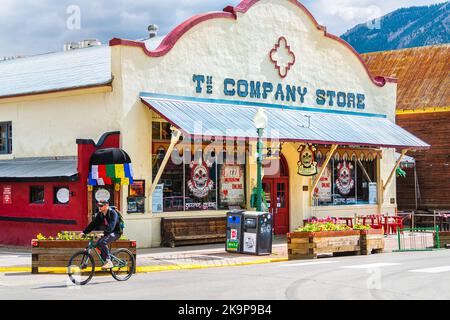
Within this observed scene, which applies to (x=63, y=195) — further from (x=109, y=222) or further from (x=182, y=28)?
(x=109, y=222)

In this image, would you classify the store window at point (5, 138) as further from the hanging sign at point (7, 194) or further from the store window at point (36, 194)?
the store window at point (36, 194)

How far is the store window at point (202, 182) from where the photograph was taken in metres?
25.1

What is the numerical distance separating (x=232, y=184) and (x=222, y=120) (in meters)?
2.92

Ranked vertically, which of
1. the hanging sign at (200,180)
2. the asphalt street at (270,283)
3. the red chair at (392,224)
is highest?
the hanging sign at (200,180)

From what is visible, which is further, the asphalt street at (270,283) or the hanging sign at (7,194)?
the hanging sign at (7,194)

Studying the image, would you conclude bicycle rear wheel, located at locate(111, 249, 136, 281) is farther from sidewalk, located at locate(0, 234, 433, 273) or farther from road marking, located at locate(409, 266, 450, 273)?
road marking, located at locate(409, 266, 450, 273)

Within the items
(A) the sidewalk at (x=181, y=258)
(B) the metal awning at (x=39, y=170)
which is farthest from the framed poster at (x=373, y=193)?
(B) the metal awning at (x=39, y=170)

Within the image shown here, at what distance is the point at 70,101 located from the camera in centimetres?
2520

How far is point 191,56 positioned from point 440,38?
102094mm

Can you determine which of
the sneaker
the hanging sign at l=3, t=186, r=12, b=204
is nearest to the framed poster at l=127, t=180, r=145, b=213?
the hanging sign at l=3, t=186, r=12, b=204

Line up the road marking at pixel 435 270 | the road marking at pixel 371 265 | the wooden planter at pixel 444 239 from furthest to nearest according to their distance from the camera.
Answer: the wooden planter at pixel 444 239, the road marking at pixel 371 265, the road marking at pixel 435 270

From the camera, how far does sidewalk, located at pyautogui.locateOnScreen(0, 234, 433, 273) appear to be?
19.3 meters

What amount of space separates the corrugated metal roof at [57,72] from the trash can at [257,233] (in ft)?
19.8

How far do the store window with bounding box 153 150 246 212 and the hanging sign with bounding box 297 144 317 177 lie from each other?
2.72 metres
